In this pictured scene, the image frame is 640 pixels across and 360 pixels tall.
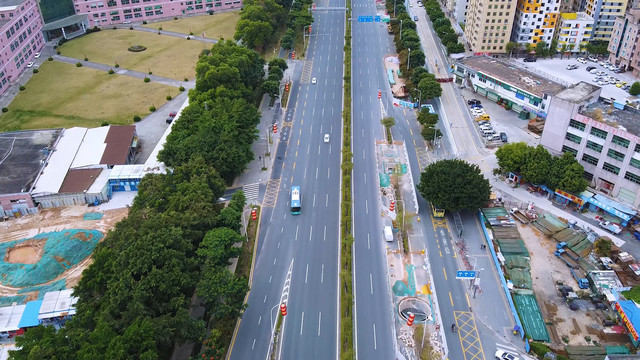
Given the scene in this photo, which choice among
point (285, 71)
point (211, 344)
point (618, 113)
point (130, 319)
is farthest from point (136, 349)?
point (285, 71)

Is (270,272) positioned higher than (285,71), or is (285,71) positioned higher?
(285,71)

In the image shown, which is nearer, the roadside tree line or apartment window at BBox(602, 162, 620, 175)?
apartment window at BBox(602, 162, 620, 175)

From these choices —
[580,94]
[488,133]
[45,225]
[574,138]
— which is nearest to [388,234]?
[574,138]

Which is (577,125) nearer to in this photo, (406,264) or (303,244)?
(406,264)

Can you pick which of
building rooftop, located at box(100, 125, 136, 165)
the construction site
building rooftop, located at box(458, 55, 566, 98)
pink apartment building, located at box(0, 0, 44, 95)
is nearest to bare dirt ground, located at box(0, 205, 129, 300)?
building rooftop, located at box(100, 125, 136, 165)

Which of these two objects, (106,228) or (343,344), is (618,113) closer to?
(343,344)

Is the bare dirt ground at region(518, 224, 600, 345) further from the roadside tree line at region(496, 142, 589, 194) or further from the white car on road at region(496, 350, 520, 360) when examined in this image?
the roadside tree line at region(496, 142, 589, 194)

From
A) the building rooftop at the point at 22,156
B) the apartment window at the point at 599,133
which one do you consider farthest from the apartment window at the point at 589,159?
the building rooftop at the point at 22,156
